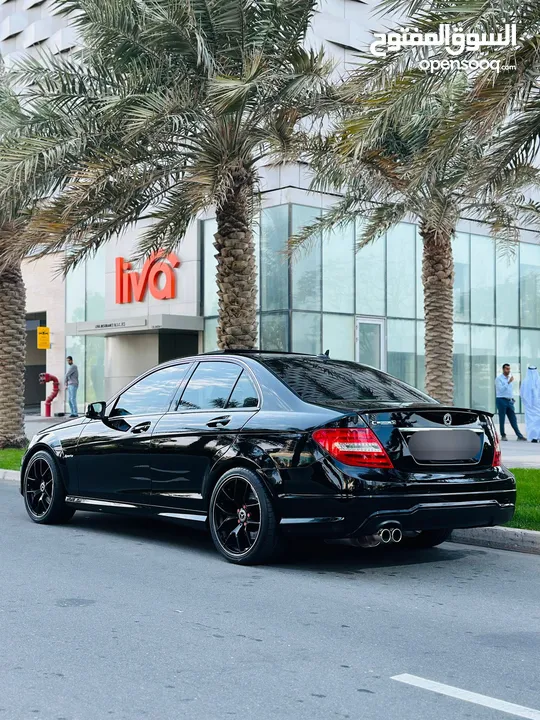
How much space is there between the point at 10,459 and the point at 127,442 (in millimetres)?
8251

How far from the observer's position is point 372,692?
13.9 ft

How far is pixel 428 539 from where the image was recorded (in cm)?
811

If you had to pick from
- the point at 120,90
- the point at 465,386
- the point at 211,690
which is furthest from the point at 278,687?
the point at 465,386

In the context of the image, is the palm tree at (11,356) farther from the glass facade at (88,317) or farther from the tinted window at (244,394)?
the glass facade at (88,317)

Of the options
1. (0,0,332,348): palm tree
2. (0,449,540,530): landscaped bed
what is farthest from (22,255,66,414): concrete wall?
(0,0,332,348): palm tree

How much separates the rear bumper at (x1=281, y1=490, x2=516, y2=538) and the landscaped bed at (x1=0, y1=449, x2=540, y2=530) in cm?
177

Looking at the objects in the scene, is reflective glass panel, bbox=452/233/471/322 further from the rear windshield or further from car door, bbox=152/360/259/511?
car door, bbox=152/360/259/511

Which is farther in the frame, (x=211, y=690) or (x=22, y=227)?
(x=22, y=227)

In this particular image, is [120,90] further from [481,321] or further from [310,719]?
[481,321]

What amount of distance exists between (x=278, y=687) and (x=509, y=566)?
12.1ft

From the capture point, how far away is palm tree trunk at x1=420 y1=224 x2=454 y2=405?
17734 mm

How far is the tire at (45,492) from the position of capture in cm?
913

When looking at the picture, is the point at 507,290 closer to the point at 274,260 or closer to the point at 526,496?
the point at 274,260

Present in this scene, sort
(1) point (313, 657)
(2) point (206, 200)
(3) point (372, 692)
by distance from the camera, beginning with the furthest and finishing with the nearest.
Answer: (2) point (206, 200), (1) point (313, 657), (3) point (372, 692)
